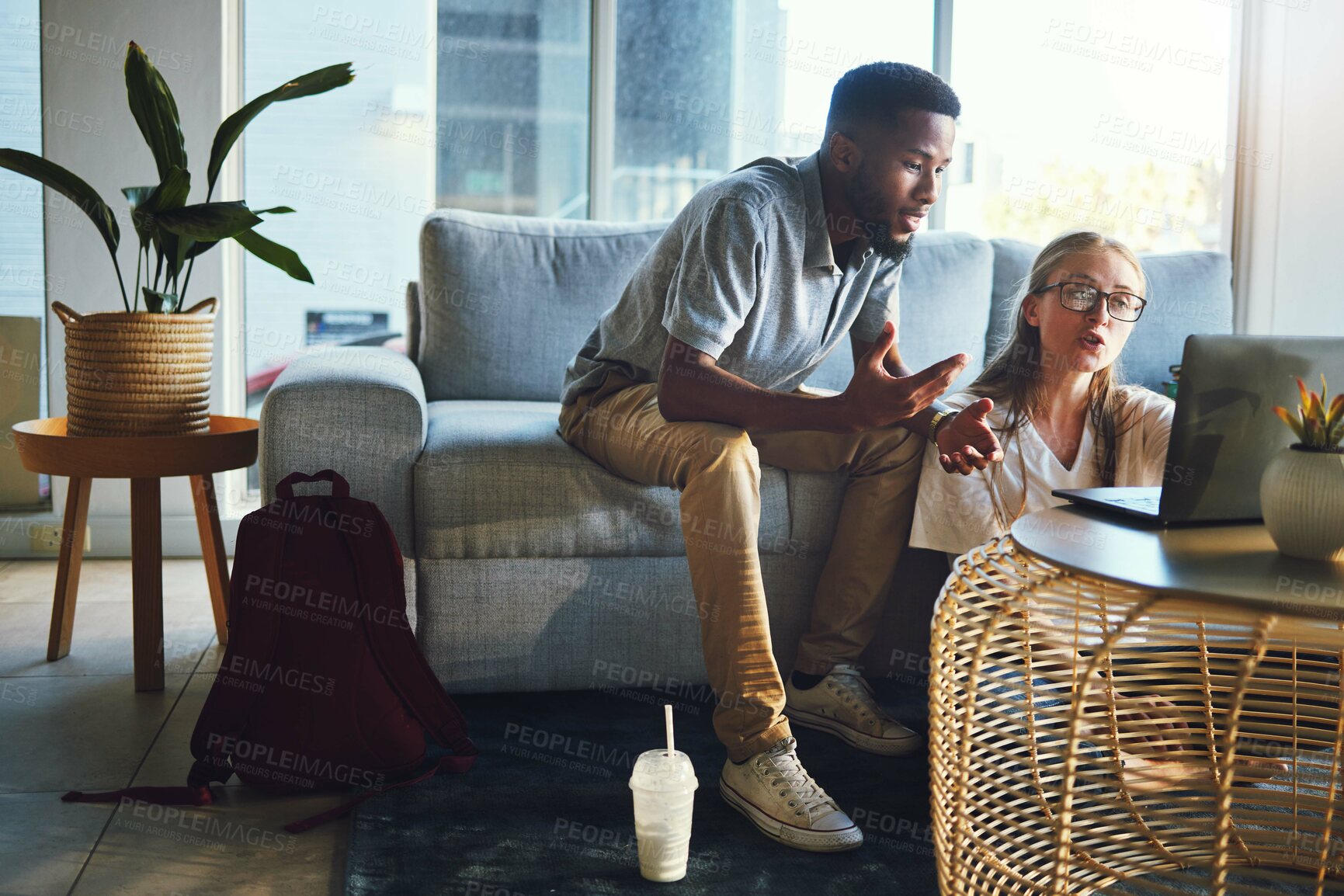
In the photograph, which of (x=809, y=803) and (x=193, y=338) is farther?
(x=193, y=338)

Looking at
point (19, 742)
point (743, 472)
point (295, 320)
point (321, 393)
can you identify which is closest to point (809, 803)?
point (743, 472)

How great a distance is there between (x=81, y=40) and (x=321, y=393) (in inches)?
66.8

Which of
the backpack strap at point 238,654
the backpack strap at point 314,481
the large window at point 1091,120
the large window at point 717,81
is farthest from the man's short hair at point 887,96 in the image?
the large window at point 1091,120

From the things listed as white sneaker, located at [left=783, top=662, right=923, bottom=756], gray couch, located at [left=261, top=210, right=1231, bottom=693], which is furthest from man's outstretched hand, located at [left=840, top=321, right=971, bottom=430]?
white sneaker, located at [left=783, top=662, right=923, bottom=756]

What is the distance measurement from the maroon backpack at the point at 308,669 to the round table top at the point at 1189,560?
0.94 m

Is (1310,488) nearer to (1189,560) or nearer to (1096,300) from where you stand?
Result: (1189,560)

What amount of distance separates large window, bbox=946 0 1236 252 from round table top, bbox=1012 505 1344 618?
225cm

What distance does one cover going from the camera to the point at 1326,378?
3.91 ft

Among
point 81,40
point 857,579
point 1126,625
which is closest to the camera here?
point 1126,625

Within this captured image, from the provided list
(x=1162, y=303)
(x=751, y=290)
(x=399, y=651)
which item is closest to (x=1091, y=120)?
(x=1162, y=303)

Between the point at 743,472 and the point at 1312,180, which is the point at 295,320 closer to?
the point at 743,472

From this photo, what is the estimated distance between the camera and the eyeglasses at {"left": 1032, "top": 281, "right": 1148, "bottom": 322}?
5.82 feet

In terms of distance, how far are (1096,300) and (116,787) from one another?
1.68 metres

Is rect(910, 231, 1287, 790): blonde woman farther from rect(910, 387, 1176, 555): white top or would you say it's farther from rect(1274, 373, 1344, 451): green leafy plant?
rect(1274, 373, 1344, 451): green leafy plant
